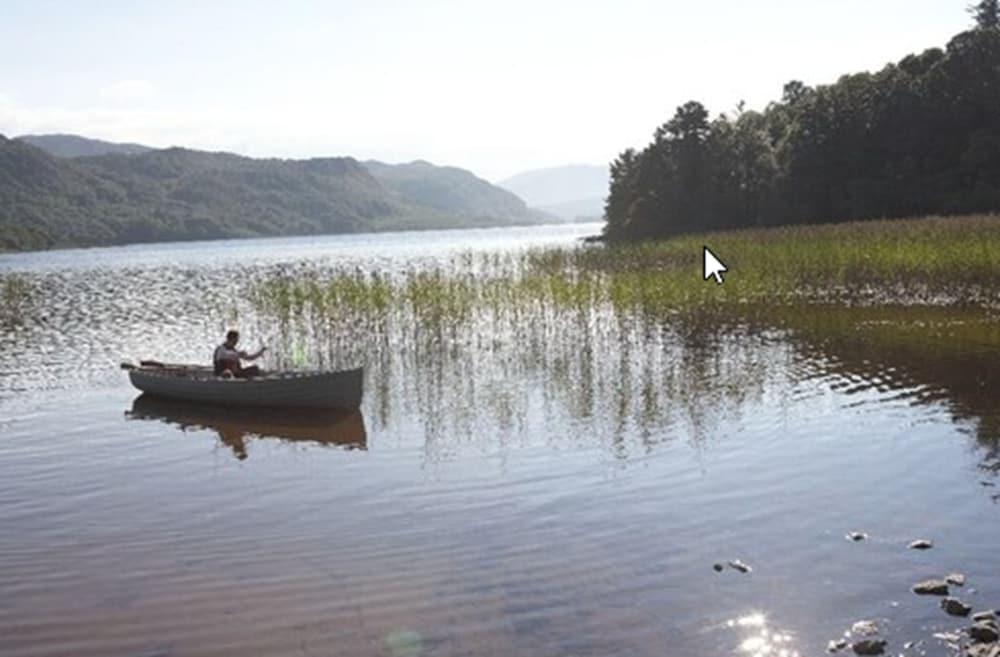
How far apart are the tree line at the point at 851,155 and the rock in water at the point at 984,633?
49940mm

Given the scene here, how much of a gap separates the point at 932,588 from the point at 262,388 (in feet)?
43.6

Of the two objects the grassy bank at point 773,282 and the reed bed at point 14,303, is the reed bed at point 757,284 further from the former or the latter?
the reed bed at point 14,303

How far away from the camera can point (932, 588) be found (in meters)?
7.99

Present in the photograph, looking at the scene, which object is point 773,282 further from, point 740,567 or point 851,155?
point 851,155

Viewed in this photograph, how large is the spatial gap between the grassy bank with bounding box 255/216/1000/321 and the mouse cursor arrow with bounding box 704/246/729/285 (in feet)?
1.10

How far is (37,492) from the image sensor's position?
13000mm

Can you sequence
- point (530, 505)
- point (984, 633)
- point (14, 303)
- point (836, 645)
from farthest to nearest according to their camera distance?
point (14, 303)
point (530, 505)
point (836, 645)
point (984, 633)

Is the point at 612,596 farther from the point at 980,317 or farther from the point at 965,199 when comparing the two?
the point at 965,199

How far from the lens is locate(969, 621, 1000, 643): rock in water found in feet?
22.8

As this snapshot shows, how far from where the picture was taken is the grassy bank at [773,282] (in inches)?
1059

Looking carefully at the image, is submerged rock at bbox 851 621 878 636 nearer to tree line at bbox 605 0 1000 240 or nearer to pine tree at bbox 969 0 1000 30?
tree line at bbox 605 0 1000 240

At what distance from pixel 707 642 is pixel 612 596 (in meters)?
1.15

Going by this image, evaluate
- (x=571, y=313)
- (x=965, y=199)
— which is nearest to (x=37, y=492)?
(x=571, y=313)

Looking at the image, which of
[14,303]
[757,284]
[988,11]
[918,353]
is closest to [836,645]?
[918,353]
